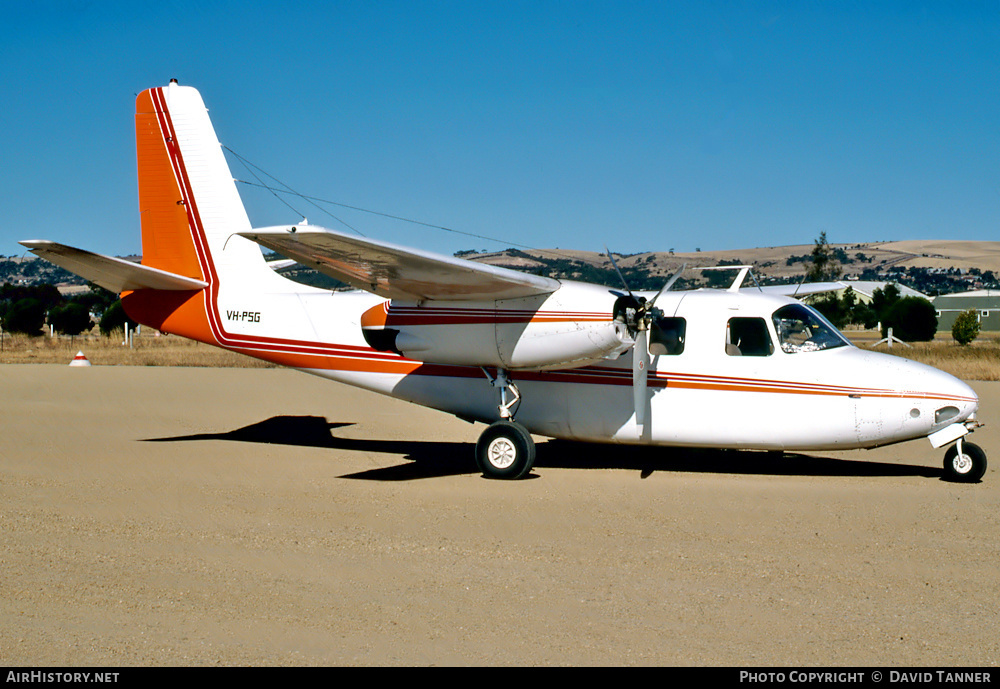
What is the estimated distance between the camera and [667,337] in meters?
11.0

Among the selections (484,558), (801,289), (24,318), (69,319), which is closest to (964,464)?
(801,289)

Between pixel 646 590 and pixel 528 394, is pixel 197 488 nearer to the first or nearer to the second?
pixel 528 394

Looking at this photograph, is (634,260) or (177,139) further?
(634,260)

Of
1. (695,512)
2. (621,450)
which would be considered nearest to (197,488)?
(695,512)

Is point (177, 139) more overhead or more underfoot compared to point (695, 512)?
more overhead

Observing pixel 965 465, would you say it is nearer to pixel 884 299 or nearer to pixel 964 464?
pixel 964 464

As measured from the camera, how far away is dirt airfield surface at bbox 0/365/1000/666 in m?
4.95

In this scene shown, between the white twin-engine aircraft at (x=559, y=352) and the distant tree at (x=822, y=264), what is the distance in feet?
179

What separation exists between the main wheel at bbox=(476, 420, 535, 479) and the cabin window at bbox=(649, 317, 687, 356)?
6.57 ft

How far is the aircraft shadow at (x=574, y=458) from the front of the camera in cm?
1130

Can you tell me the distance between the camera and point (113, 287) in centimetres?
1267

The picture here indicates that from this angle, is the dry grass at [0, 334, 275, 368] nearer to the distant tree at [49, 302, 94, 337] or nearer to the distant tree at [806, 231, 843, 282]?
the distant tree at [49, 302, 94, 337]

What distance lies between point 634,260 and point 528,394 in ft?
13.0

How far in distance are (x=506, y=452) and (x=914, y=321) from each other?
167 feet
